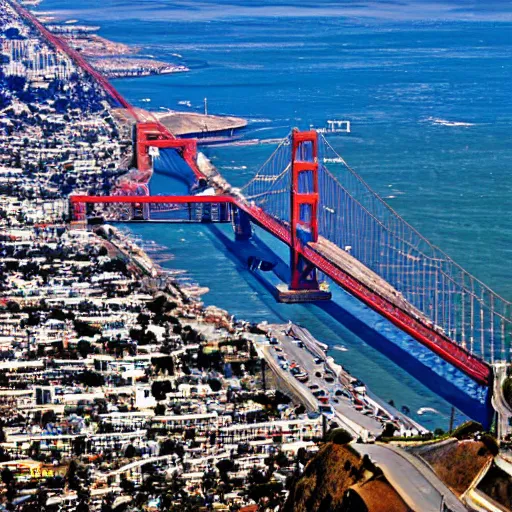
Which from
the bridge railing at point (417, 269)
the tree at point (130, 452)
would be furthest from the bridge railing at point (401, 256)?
the tree at point (130, 452)

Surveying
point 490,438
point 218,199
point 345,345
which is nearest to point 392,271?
point 345,345

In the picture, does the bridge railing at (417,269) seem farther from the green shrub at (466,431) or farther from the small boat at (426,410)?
the green shrub at (466,431)

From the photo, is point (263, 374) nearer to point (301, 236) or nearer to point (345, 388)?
point (345, 388)

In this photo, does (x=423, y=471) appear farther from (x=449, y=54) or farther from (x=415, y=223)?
(x=449, y=54)

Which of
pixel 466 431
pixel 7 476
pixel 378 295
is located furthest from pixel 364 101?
pixel 466 431

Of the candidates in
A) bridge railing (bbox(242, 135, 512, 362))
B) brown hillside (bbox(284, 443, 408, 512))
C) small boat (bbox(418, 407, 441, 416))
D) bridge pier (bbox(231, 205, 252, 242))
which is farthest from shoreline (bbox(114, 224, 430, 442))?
bridge pier (bbox(231, 205, 252, 242))

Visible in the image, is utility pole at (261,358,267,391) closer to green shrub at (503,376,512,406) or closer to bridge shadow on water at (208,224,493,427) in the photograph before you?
bridge shadow on water at (208,224,493,427)

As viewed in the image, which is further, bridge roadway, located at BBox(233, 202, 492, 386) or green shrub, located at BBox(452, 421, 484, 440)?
bridge roadway, located at BBox(233, 202, 492, 386)
